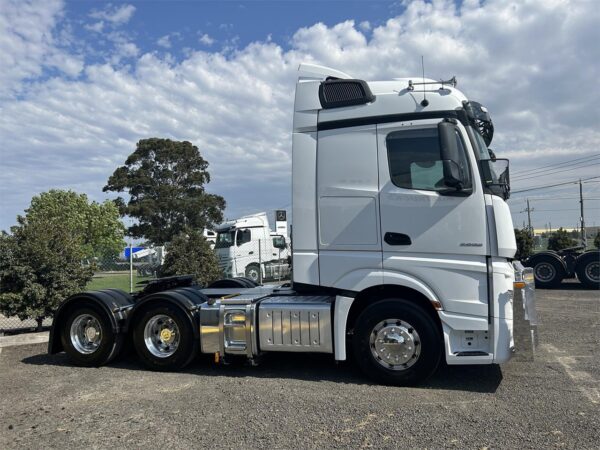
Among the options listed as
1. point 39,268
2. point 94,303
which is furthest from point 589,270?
point 39,268

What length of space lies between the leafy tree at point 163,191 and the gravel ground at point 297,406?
37.8 metres

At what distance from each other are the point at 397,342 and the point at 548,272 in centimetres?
1236

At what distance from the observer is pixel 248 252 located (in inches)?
861

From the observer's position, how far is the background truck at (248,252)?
831 inches

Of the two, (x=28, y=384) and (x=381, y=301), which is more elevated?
(x=381, y=301)

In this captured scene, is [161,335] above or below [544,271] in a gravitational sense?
below

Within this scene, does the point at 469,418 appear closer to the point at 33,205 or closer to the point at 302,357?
the point at 302,357

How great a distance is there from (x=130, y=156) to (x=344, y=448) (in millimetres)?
44358

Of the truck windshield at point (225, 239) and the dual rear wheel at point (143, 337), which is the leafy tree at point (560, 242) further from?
the dual rear wheel at point (143, 337)

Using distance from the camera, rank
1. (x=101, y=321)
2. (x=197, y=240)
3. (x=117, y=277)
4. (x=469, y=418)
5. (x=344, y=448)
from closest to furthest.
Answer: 1. (x=344, y=448)
2. (x=469, y=418)
3. (x=101, y=321)
4. (x=197, y=240)
5. (x=117, y=277)

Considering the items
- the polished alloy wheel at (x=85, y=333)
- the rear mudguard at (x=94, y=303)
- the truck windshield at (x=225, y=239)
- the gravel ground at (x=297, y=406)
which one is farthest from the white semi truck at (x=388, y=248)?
the truck windshield at (x=225, y=239)

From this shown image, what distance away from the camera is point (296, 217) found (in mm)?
5941

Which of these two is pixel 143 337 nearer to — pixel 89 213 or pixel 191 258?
pixel 191 258

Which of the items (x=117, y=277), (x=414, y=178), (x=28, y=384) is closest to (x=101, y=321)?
(x=28, y=384)
